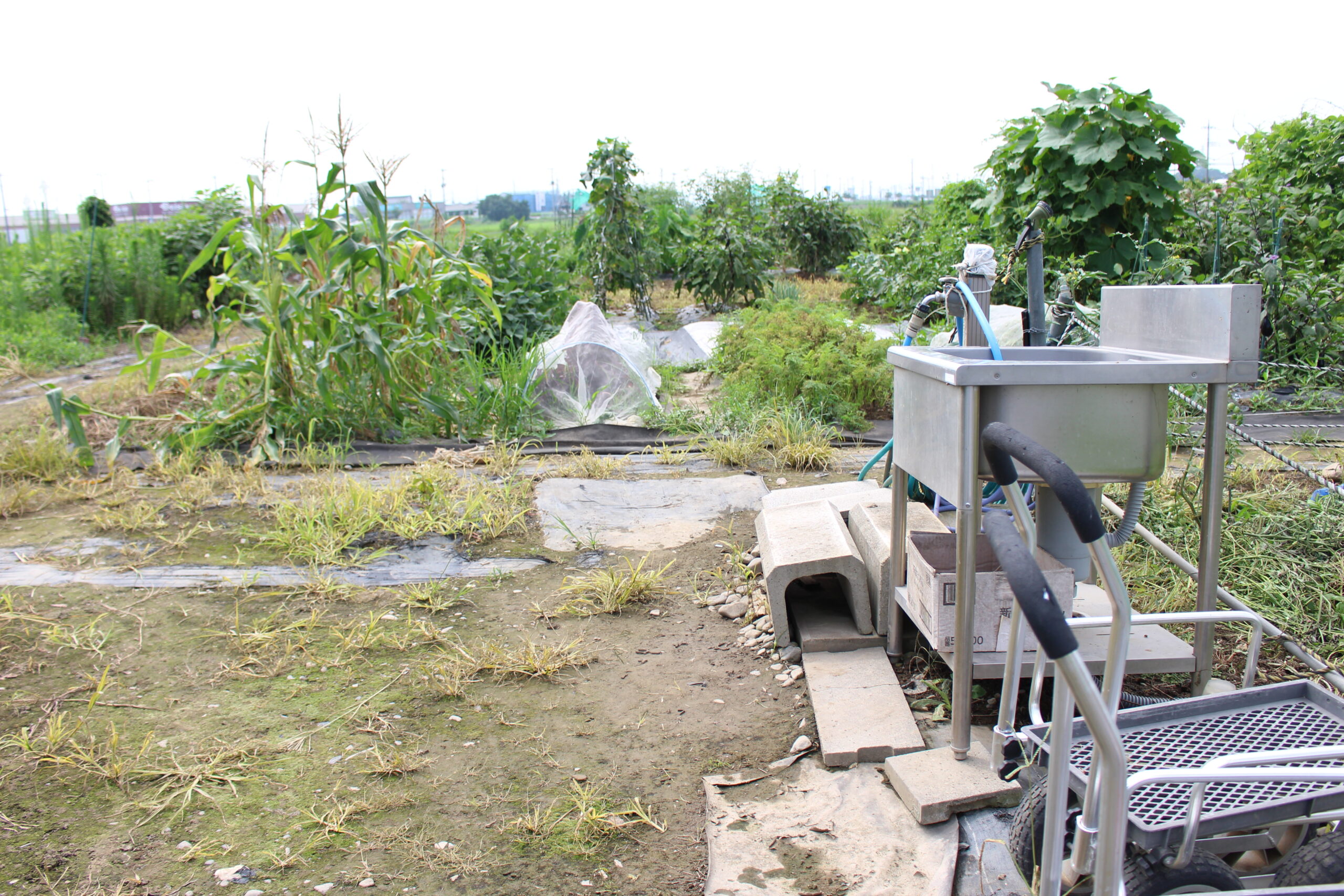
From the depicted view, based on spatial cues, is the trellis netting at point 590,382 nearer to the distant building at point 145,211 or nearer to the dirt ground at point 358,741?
the dirt ground at point 358,741

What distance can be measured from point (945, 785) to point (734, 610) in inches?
49.4

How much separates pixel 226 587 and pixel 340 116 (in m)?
2.86

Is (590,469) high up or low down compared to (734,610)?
up

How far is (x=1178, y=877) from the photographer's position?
1412 millimetres

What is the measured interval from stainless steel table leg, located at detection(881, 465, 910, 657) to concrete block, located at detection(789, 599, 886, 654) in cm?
7

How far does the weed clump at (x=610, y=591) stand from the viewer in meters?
3.20

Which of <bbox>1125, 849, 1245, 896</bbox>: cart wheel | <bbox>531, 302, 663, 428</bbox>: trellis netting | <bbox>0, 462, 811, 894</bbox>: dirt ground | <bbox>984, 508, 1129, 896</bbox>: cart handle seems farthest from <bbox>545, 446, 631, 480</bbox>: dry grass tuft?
<bbox>984, 508, 1129, 896</bbox>: cart handle

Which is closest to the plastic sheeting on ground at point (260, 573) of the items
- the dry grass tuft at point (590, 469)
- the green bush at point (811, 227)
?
the dry grass tuft at point (590, 469)

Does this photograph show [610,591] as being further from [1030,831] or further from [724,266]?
[724,266]

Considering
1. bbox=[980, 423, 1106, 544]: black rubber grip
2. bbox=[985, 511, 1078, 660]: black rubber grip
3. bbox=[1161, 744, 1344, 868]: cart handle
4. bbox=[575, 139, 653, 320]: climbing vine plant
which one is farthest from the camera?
bbox=[575, 139, 653, 320]: climbing vine plant

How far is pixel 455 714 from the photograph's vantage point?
2510 mm

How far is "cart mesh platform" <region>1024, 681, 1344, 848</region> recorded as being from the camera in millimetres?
1475

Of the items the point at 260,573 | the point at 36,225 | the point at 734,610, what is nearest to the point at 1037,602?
the point at 734,610

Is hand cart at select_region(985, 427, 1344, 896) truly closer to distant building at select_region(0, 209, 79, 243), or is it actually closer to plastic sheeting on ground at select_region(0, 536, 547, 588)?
plastic sheeting on ground at select_region(0, 536, 547, 588)
